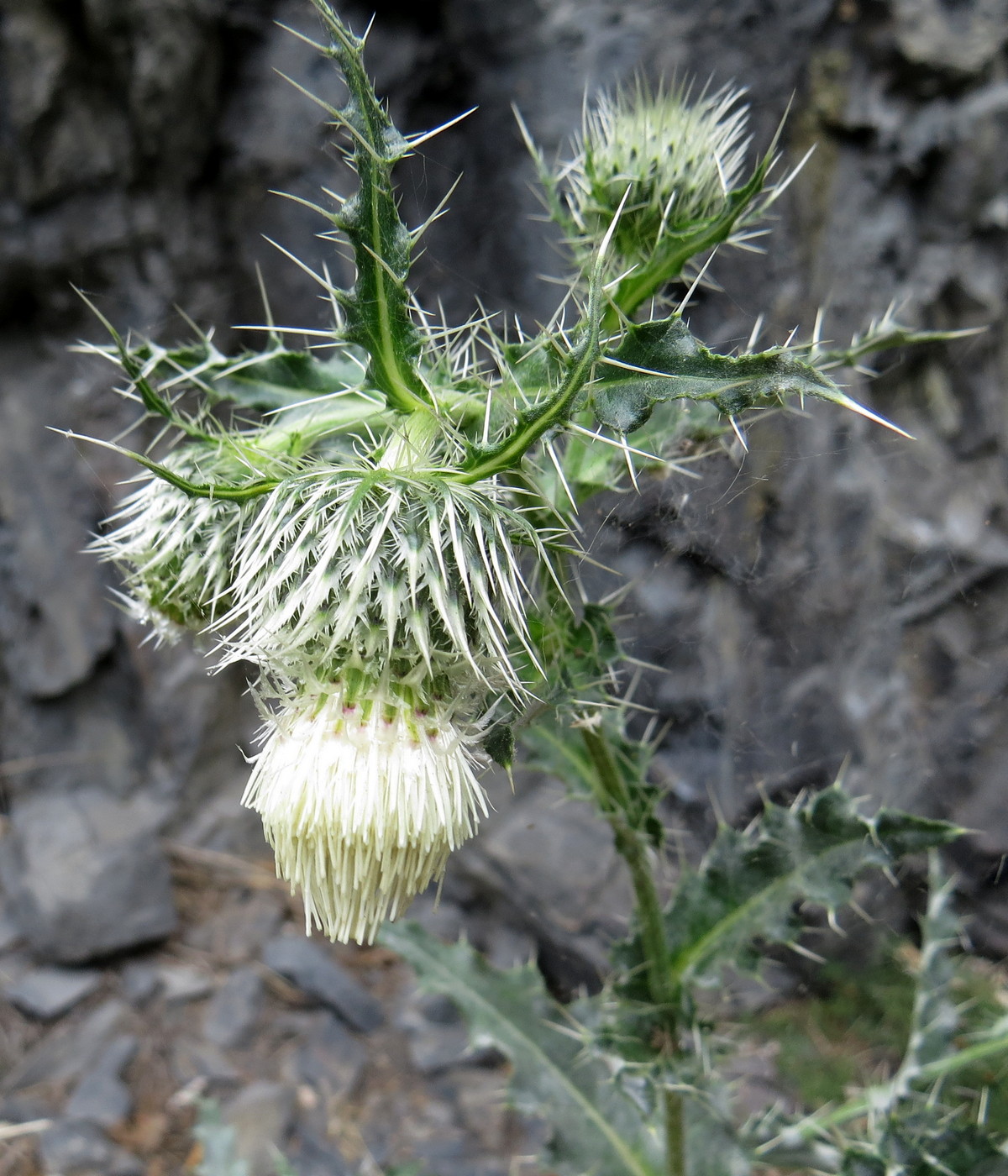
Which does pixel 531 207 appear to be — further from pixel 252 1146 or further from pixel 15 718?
pixel 252 1146

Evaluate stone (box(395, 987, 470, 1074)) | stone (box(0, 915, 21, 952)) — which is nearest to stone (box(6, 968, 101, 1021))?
stone (box(0, 915, 21, 952))

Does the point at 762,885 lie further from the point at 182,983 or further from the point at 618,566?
the point at 182,983

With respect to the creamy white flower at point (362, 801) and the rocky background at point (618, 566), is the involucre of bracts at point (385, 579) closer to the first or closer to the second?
the creamy white flower at point (362, 801)

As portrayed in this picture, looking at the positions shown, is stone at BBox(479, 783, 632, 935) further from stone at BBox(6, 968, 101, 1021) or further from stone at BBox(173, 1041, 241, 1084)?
stone at BBox(6, 968, 101, 1021)

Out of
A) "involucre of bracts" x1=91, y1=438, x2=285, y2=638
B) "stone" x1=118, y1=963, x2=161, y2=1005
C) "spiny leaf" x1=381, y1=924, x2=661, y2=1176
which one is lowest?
"stone" x1=118, y1=963, x2=161, y2=1005

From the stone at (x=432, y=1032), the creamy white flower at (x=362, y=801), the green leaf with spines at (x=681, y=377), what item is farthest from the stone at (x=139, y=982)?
the green leaf with spines at (x=681, y=377)

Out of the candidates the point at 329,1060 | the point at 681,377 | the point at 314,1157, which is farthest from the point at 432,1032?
the point at 681,377
